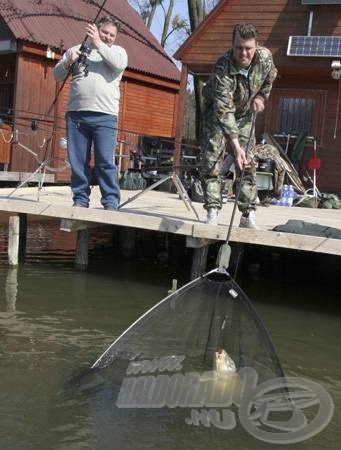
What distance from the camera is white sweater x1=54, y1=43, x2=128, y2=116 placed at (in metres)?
6.14

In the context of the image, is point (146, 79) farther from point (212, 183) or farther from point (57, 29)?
point (212, 183)

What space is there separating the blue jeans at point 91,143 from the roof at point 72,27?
20.6ft

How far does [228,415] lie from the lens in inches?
138

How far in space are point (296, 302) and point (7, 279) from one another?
2852mm

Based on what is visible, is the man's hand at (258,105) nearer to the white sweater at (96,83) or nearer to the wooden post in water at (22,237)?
the white sweater at (96,83)

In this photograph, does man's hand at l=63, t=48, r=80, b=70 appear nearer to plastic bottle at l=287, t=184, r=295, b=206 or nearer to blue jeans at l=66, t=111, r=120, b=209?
blue jeans at l=66, t=111, r=120, b=209

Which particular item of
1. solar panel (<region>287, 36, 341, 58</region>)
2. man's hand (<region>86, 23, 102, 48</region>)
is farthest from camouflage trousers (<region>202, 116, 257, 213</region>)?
solar panel (<region>287, 36, 341, 58</region>)

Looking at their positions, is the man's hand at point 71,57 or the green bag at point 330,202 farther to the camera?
the green bag at point 330,202

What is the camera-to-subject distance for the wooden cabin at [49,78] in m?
14.1

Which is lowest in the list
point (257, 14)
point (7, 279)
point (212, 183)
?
point (7, 279)

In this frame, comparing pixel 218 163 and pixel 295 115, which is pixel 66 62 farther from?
pixel 295 115

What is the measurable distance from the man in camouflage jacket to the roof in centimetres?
711

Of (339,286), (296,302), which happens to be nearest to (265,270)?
(339,286)

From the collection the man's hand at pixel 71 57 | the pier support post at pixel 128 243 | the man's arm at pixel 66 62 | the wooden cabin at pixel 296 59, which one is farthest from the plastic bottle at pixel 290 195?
the man's hand at pixel 71 57
